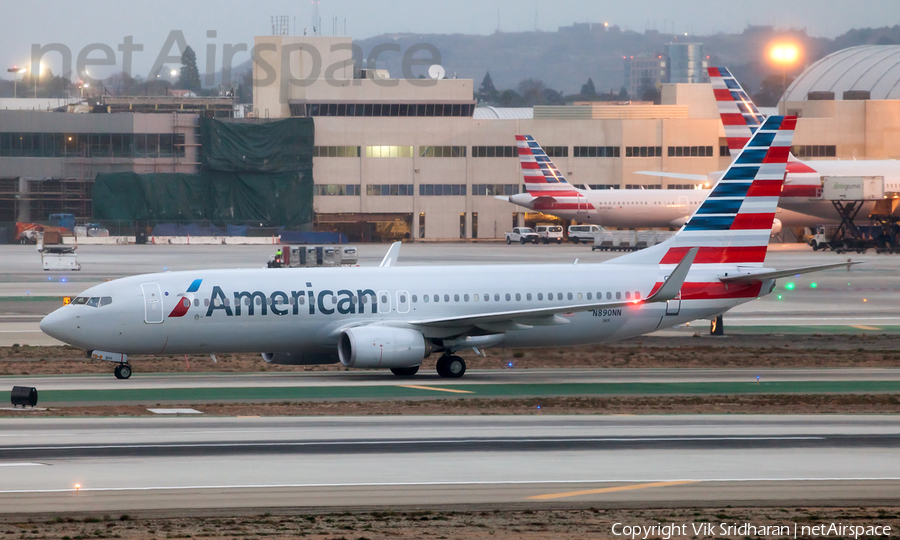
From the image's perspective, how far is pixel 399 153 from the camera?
138750 millimetres

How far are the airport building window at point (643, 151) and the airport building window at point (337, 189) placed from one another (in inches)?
1399

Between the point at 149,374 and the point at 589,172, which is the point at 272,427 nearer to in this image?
the point at 149,374

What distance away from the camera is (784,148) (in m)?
37.1

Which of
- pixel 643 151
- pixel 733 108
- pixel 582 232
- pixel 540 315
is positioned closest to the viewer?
pixel 540 315

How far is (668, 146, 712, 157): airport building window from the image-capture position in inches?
5453

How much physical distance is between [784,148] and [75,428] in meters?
25.2

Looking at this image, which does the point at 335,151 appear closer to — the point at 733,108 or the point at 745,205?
the point at 733,108

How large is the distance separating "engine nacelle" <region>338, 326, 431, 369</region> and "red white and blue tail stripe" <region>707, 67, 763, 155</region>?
2876 inches

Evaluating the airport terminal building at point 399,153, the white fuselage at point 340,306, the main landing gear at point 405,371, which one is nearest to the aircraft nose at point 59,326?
the white fuselage at point 340,306

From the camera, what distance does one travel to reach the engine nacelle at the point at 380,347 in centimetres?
3166

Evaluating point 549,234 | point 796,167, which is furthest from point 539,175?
point 796,167

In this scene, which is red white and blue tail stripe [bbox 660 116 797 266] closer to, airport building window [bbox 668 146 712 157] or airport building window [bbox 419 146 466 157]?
airport building window [bbox 419 146 466 157]

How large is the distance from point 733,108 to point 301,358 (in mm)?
75171

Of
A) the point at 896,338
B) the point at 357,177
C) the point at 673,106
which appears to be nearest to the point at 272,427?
the point at 896,338
